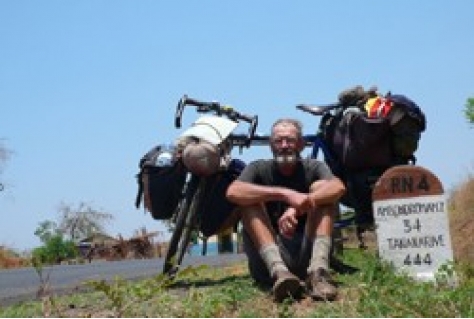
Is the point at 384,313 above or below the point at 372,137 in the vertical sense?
below

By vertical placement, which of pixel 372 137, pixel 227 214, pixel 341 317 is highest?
pixel 372 137

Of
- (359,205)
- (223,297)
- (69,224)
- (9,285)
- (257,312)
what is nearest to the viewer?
(257,312)

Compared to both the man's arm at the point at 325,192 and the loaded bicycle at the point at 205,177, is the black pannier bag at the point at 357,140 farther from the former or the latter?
the man's arm at the point at 325,192

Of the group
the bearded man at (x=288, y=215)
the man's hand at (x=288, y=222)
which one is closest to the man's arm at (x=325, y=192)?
the bearded man at (x=288, y=215)

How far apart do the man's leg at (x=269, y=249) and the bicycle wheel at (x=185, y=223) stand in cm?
94

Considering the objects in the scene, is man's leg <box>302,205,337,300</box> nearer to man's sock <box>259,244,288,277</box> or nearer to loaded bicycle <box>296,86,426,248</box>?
man's sock <box>259,244,288,277</box>

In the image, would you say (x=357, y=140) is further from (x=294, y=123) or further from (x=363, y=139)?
(x=294, y=123)

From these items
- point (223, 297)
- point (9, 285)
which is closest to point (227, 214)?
point (223, 297)

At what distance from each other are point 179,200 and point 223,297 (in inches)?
65.4

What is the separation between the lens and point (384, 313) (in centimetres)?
434

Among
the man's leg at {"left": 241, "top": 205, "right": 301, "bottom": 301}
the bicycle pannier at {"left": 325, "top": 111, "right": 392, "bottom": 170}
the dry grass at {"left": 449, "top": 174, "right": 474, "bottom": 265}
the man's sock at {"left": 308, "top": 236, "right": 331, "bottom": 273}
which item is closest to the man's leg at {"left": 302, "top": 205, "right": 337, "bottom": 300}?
the man's sock at {"left": 308, "top": 236, "right": 331, "bottom": 273}

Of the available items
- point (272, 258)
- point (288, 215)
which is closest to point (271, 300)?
point (272, 258)

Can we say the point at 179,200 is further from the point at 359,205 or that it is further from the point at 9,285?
the point at 9,285

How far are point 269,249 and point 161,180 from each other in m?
1.59
